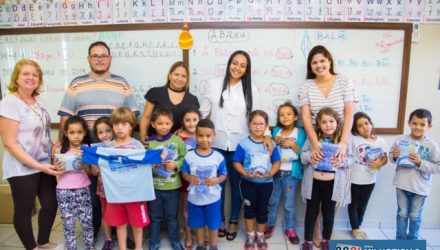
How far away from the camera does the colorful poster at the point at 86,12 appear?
2.46m

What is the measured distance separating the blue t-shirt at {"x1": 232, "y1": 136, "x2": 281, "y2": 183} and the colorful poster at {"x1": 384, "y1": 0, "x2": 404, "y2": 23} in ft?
4.52

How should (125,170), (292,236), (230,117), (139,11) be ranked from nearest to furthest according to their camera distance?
(125,170) → (230,117) → (292,236) → (139,11)

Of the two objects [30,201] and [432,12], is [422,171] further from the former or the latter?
[30,201]

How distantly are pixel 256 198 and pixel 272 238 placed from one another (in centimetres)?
46

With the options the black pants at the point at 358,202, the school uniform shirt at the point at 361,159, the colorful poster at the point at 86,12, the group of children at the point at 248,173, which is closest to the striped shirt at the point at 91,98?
the group of children at the point at 248,173

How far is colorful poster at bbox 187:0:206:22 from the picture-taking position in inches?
93.9

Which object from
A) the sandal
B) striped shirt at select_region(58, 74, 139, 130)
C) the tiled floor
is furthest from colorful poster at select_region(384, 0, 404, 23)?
striped shirt at select_region(58, 74, 139, 130)

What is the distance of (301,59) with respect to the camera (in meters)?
2.40

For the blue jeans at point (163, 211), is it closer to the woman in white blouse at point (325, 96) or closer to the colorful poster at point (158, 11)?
the woman in white blouse at point (325, 96)

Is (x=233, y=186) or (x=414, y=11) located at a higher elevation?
(x=414, y=11)

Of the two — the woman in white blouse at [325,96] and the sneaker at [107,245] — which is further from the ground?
the woman in white blouse at [325,96]

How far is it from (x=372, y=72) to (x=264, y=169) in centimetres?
A: 121

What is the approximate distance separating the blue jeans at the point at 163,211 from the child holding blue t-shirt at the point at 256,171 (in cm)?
50

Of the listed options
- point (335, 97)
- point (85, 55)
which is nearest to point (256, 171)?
point (335, 97)
